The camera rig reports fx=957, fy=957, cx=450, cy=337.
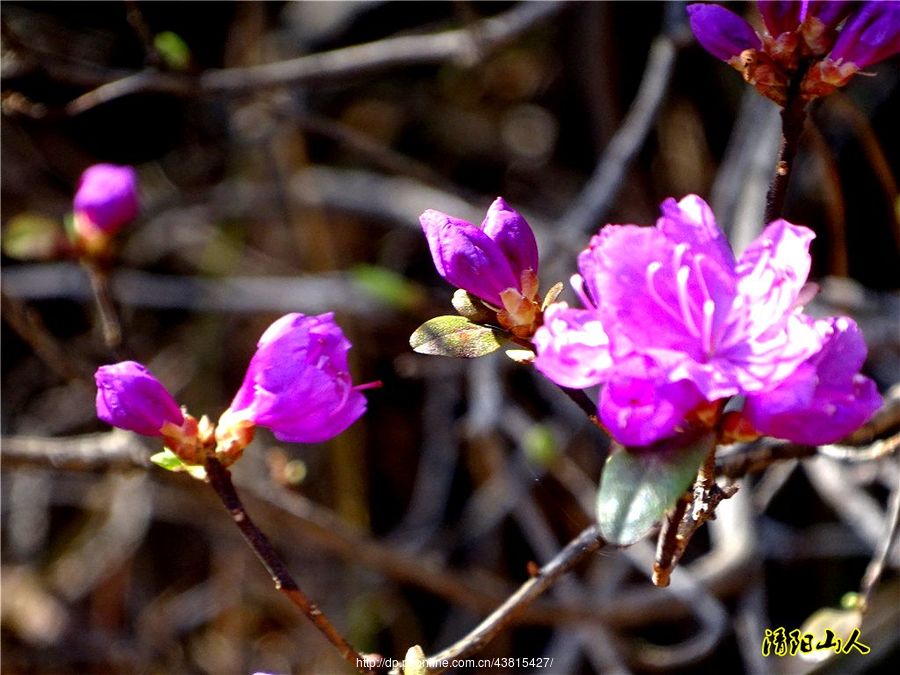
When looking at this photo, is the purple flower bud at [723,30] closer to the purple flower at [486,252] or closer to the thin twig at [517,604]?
the purple flower at [486,252]

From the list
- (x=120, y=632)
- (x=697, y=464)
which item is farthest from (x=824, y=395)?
(x=120, y=632)

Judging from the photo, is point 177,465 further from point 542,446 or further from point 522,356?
point 542,446

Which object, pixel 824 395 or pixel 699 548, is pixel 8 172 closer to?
pixel 699 548

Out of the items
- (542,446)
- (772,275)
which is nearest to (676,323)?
(772,275)

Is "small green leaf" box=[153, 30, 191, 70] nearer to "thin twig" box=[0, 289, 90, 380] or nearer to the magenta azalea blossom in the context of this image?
"thin twig" box=[0, 289, 90, 380]

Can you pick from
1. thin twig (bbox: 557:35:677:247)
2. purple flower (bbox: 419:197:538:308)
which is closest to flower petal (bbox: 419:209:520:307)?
purple flower (bbox: 419:197:538:308)
